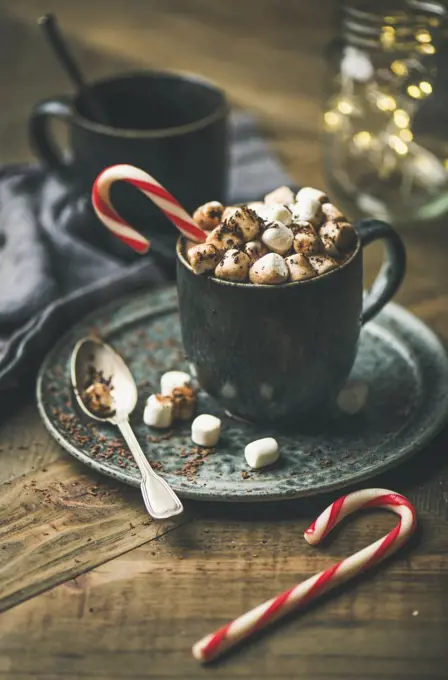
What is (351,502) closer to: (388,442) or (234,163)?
(388,442)

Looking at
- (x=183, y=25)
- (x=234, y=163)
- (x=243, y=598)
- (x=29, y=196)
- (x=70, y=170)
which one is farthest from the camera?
(x=183, y=25)

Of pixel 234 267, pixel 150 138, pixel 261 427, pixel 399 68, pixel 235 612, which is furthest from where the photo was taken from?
pixel 399 68

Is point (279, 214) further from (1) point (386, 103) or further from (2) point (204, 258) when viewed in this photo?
(1) point (386, 103)

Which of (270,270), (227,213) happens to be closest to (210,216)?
(227,213)

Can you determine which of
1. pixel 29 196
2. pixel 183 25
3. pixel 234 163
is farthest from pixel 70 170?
pixel 183 25

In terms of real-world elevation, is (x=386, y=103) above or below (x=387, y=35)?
below
